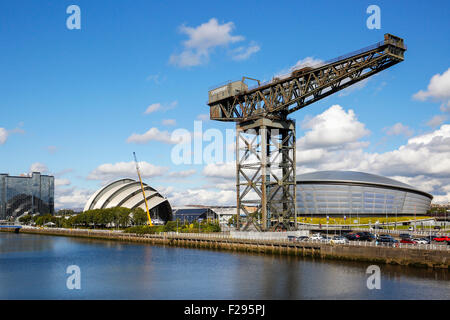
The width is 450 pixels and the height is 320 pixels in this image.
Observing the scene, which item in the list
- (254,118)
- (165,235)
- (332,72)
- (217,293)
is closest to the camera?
(217,293)

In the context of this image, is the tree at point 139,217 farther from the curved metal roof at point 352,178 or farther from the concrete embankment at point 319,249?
the curved metal roof at point 352,178

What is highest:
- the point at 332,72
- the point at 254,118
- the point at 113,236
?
the point at 332,72

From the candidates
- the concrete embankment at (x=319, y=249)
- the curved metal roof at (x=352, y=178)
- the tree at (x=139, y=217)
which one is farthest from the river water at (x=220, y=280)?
the curved metal roof at (x=352, y=178)

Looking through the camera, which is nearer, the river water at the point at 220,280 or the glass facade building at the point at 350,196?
the river water at the point at 220,280

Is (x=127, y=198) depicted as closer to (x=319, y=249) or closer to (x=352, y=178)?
(x=352, y=178)

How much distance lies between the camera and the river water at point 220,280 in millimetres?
34688

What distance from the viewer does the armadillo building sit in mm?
151750

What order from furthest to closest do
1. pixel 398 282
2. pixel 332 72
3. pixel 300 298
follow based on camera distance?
1. pixel 332 72
2. pixel 398 282
3. pixel 300 298

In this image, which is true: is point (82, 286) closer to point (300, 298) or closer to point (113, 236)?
point (300, 298)

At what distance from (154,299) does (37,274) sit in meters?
20.3

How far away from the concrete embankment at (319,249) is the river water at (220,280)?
1.44 metres

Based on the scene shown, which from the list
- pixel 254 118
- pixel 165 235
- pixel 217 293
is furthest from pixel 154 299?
pixel 165 235
